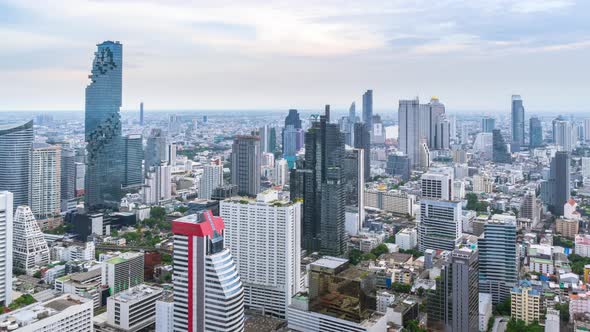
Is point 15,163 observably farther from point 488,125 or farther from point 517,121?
point 488,125

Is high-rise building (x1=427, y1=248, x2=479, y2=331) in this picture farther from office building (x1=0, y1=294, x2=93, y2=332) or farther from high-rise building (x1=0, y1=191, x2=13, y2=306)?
high-rise building (x1=0, y1=191, x2=13, y2=306)

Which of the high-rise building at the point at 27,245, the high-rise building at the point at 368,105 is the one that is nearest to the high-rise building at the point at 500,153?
the high-rise building at the point at 368,105

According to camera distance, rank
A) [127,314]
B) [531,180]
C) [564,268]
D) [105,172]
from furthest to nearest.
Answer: [531,180]
[105,172]
[564,268]
[127,314]

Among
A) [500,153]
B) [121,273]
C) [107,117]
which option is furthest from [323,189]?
[500,153]

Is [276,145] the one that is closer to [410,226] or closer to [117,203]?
[117,203]

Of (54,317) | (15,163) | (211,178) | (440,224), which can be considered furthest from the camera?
(211,178)

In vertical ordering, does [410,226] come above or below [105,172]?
below

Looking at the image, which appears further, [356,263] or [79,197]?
[79,197]

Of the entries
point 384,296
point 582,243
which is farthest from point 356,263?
point 582,243
